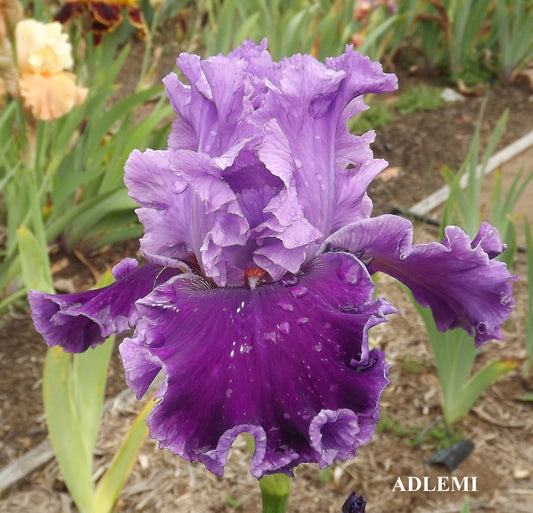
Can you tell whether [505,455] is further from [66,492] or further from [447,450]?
[66,492]

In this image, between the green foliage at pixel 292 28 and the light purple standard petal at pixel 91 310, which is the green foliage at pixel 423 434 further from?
the green foliage at pixel 292 28

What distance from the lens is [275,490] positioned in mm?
884

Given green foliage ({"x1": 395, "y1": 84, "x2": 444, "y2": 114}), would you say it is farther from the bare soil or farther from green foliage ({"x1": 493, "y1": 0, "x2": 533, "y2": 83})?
the bare soil

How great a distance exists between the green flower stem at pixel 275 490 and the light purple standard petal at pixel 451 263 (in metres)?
0.31

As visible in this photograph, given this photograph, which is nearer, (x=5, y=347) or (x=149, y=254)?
(x=149, y=254)

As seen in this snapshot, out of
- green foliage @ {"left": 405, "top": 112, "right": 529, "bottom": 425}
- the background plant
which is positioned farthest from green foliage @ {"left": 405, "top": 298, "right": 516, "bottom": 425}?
the background plant

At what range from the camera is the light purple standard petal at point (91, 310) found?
36.0 inches

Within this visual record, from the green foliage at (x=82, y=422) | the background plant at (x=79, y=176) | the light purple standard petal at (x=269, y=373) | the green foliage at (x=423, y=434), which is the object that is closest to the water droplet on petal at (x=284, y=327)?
the light purple standard petal at (x=269, y=373)

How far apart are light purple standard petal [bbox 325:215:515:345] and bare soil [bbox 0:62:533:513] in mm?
1156

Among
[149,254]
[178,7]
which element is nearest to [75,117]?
[149,254]

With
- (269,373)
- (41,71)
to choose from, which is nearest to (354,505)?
(269,373)

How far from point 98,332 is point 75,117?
6.15 ft

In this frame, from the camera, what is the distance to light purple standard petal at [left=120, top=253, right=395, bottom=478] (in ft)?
2.44

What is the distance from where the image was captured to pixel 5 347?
241 cm
